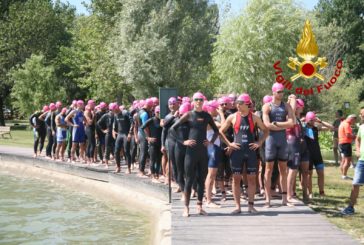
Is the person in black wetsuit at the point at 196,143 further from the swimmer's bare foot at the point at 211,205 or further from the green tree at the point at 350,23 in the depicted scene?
the green tree at the point at 350,23

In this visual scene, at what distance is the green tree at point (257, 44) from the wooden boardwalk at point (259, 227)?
18593 mm

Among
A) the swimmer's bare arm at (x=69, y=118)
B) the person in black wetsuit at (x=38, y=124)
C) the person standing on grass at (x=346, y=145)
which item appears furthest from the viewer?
the person in black wetsuit at (x=38, y=124)

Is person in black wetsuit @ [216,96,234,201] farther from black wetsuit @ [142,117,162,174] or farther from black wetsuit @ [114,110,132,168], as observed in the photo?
black wetsuit @ [114,110,132,168]

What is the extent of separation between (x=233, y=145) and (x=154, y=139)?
4161 millimetres

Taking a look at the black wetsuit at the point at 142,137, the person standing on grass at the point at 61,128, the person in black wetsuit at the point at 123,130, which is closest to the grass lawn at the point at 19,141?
the person standing on grass at the point at 61,128

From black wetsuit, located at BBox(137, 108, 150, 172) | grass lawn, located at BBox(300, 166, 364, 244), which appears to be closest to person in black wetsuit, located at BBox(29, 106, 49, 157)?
black wetsuit, located at BBox(137, 108, 150, 172)

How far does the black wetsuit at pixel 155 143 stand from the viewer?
13143 mm

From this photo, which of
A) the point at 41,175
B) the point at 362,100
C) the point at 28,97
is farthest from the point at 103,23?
the point at 41,175

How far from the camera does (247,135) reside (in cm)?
949

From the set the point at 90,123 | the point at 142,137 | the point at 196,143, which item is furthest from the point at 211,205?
the point at 90,123

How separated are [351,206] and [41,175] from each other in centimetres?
1181

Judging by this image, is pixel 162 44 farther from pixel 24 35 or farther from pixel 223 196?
pixel 223 196

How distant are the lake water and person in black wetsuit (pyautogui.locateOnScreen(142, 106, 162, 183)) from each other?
125cm

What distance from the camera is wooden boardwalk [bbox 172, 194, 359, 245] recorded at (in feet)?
25.5
